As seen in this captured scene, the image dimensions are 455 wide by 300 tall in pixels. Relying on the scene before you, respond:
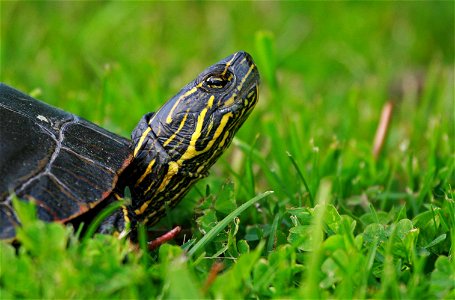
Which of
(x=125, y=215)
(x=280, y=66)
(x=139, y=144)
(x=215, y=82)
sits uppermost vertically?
(x=215, y=82)

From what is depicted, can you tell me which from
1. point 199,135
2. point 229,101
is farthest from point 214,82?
point 199,135

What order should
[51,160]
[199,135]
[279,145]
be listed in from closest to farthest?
[51,160] < [199,135] < [279,145]

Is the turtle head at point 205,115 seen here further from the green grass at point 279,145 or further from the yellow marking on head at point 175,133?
the green grass at point 279,145

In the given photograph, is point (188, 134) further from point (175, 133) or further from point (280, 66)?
point (280, 66)

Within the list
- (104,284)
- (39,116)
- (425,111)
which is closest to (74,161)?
(39,116)

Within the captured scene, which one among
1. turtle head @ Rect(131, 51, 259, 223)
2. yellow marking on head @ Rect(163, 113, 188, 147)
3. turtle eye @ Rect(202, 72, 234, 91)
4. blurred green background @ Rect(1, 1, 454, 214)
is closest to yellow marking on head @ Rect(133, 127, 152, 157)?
turtle head @ Rect(131, 51, 259, 223)

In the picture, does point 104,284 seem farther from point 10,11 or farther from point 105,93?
point 10,11

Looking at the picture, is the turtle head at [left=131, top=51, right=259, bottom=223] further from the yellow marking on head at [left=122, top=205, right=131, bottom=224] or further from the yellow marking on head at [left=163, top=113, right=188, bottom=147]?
the yellow marking on head at [left=122, top=205, right=131, bottom=224]
